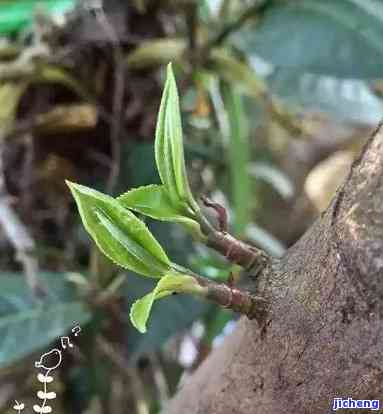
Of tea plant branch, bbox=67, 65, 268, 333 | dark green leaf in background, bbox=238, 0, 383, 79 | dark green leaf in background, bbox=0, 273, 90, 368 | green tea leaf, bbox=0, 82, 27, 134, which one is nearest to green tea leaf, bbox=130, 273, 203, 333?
tea plant branch, bbox=67, 65, 268, 333

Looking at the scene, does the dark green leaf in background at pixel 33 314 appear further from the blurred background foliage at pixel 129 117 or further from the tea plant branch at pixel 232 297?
the tea plant branch at pixel 232 297

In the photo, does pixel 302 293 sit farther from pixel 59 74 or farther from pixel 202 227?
pixel 59 74

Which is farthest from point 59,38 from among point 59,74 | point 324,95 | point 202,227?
point 202,227

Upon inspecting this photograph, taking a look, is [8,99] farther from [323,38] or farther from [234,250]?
[234,250]

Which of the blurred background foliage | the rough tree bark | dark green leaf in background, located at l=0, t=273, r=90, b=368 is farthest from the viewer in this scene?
the blurred background foliage

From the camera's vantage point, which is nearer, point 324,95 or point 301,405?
point 301,405

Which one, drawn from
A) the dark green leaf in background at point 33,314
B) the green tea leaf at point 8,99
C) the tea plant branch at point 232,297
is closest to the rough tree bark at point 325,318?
the tea plant branch at point 232,297

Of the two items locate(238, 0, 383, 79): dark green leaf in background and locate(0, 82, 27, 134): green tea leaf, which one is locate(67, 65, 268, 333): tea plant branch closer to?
locate(238, 0, 383, 79): dark green leaf in background
